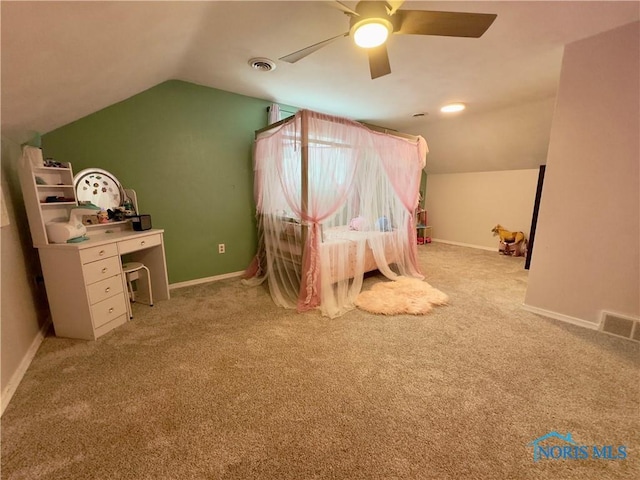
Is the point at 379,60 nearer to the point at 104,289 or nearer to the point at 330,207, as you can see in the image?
the point at 330,207

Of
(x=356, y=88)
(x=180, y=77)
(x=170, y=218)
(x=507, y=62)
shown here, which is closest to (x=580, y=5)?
Result: (x=507, y=62)

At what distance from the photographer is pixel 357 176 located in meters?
2.82

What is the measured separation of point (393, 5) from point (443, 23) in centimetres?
32

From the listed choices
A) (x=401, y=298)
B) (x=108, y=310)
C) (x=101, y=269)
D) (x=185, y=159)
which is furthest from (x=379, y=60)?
(x=108, y=310)

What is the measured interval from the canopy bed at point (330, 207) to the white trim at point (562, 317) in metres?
1.24

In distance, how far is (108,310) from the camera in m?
2.15

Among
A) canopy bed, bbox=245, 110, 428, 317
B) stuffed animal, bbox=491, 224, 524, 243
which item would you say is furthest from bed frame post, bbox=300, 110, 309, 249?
stuffed animal, bbox=491, 224, 524, 243

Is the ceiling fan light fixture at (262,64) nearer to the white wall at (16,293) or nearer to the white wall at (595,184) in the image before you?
the white wall at (16,293)

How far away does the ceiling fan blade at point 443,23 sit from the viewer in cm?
137

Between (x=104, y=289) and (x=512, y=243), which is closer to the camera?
(x=104, y=289)

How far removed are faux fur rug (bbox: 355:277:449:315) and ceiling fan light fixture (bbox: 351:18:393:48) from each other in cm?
217

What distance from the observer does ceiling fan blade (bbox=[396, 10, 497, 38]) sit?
137 centimetres

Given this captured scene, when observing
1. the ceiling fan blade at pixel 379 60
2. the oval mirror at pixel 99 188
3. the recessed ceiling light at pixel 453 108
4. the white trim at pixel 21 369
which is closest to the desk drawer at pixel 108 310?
the white trim at pixel 21 369

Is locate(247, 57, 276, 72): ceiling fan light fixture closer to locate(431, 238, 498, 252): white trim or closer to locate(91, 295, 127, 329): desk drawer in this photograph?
locate(91, 295, 127, 329): desk drawer
